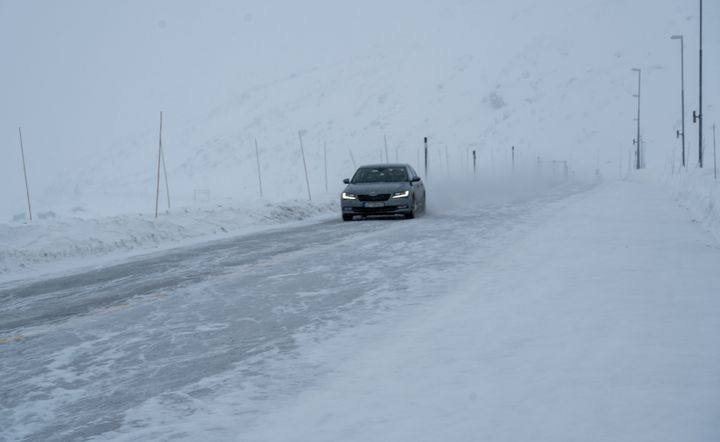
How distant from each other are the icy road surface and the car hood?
7010mm

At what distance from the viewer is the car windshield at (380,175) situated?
22.1m

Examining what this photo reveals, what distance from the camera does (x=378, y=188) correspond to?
21.0 m

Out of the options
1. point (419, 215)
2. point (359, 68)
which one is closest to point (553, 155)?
point (359, 68)

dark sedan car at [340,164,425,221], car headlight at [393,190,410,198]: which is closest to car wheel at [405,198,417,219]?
dark sedan car at [340,164,425,221]

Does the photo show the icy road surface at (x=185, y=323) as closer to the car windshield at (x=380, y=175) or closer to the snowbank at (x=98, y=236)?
the snowbank at (x=98, y=236)

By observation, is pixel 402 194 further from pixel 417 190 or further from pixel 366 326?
pixel 366 326

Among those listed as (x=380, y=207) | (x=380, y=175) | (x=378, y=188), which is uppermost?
(x=380, y=175)

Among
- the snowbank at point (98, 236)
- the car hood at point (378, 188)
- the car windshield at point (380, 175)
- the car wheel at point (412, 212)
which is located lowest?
the car wheel at point (412, 212)

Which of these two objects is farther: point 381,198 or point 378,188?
point 378,188

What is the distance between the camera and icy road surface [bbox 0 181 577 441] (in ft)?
15.3

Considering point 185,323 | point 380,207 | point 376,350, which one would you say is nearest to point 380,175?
point 380,207

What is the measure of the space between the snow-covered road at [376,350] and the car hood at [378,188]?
964cm

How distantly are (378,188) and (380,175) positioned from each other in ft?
4.74

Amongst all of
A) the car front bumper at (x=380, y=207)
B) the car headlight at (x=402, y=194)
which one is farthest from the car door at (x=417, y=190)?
the car front bumper at (x=380, y=207)
